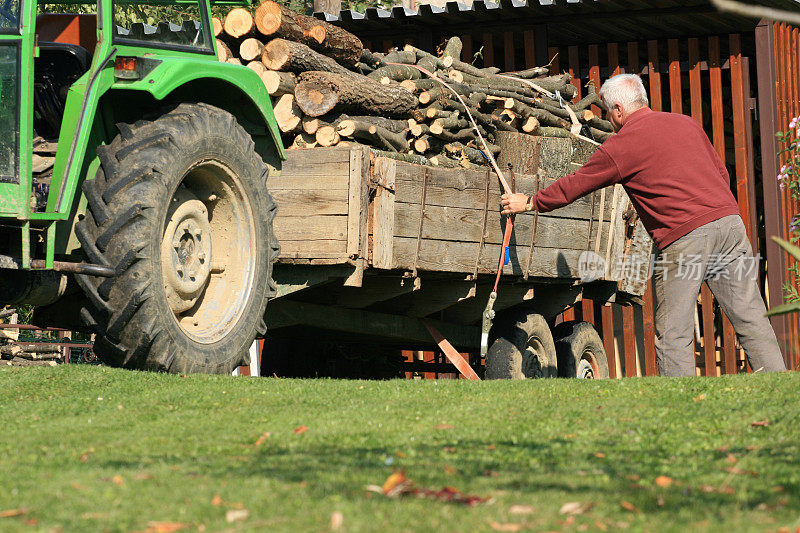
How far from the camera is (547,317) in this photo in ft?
30.3

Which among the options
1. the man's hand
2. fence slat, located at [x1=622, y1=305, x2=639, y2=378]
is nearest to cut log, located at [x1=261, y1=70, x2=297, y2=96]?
the man's hand

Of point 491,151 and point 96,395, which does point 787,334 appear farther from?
point 96,395

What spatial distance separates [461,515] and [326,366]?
643 centimetres

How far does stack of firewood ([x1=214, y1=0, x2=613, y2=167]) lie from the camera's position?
7.23 meters

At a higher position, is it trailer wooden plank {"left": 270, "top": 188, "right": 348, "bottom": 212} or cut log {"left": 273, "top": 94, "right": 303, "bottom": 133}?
cut log {"left": 273, "top": 94, "right": 303, "bottom": 133}

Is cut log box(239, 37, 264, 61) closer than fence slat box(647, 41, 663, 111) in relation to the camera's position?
Yes

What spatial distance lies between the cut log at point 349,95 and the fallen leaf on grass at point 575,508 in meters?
4.69

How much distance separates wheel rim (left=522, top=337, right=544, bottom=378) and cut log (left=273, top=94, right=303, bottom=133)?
2.70 m

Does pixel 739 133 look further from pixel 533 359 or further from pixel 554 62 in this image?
pixel 533 359

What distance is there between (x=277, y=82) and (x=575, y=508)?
489 cm

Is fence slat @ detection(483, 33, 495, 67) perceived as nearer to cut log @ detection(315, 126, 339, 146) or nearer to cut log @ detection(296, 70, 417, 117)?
cut log @ detection(296, 70, 417, 117)

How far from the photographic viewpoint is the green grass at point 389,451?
111 inches

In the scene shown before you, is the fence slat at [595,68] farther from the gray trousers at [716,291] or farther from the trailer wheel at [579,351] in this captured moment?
the gray trousers at [716,291]

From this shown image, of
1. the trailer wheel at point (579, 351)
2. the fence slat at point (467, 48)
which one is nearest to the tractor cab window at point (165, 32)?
the trailer wheel at point (579, 351)
